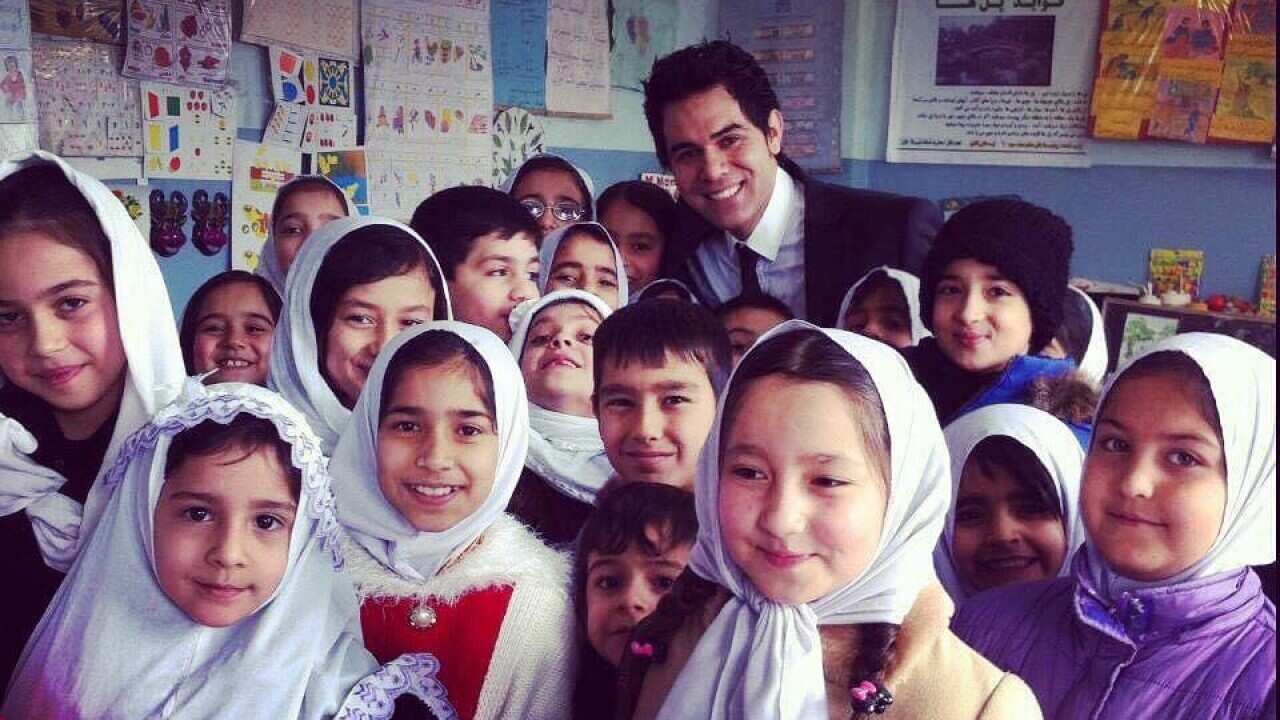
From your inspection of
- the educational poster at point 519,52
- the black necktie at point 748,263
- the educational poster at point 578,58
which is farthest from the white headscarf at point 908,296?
the educational poster at point 578,58

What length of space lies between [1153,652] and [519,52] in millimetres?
3127

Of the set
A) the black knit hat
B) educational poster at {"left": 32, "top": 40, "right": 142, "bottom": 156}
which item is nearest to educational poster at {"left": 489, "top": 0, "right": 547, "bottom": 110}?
educational poster at {"left": 32, "top": 40, "right": 142, "bottom": 156}

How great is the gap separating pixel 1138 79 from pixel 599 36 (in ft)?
6.82

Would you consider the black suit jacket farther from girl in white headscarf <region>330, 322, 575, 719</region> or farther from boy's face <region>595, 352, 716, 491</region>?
girl in white headscarf <region>330, 322, 575, 719</region>

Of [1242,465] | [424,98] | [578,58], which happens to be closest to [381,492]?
[1242,465]

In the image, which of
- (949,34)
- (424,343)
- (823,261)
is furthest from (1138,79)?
(424,343)

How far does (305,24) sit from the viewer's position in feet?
9.52

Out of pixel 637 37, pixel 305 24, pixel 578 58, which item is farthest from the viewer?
pixel 637 37

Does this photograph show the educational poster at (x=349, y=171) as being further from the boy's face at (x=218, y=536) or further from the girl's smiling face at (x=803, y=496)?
the girl's smiling face at (x=803, y=496)

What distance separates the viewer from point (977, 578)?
57.1 inches

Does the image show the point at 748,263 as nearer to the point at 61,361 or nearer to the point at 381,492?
the point at 381,492

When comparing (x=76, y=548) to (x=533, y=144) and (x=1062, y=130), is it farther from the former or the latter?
(x=1062, y=130)

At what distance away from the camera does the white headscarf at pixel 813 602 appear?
0.97 meters

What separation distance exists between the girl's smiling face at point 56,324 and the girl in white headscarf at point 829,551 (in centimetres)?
69
